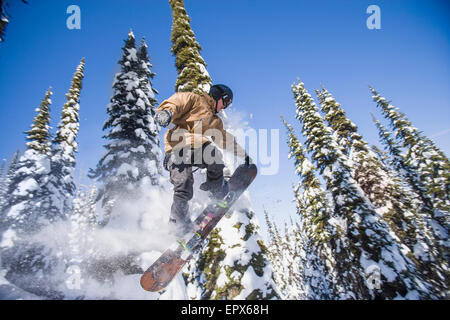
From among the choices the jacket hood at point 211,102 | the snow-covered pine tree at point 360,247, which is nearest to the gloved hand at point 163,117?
the jacket hood at point 211,102

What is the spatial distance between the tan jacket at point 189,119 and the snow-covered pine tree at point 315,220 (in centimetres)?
1034

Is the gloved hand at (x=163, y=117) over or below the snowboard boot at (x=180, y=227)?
over

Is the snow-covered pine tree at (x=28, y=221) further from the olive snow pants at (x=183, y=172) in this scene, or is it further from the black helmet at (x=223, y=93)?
the black helmet at (x=223, y=93)

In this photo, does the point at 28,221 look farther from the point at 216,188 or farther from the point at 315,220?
the point at 315,220

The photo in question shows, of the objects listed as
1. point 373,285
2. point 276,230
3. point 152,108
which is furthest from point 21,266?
point 276,230

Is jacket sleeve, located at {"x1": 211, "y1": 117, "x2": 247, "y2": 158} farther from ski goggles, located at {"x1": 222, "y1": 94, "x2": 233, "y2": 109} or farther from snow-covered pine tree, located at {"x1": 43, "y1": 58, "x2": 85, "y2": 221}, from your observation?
snow-covered pine tree, located at {"x1": 43, "y1": 58, "x2": 85, "y2": 221}

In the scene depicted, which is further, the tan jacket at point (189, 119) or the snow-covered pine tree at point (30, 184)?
the snow-covered pine tree at point (30, 184)

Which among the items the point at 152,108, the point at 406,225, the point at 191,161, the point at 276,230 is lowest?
the point at 276,230

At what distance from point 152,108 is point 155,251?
835cm

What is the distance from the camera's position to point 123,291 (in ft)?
22.4

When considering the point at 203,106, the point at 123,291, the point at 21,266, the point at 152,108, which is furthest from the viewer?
the point at 21,266

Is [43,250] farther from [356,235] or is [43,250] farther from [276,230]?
[276,230]

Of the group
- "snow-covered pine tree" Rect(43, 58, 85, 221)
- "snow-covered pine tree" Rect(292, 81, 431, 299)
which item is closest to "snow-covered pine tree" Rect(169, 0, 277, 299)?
"snow-covered pine tree" Rect(292, 81, 431, 299)

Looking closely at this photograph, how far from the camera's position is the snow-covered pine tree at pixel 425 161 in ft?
48.2
